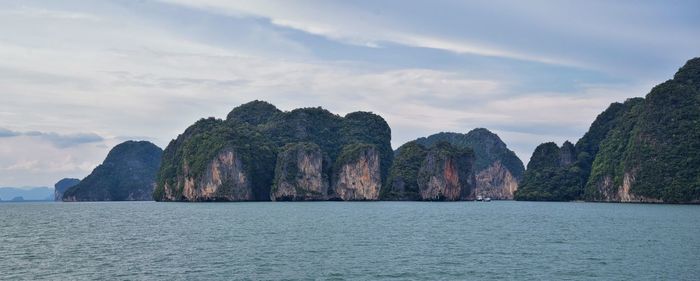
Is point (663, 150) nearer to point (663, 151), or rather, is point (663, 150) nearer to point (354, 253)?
point (663, 151)

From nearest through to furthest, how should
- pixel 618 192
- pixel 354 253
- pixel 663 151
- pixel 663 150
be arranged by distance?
pixel 354 253
pixel 663 151
pixel 663 150
pixel 618 192

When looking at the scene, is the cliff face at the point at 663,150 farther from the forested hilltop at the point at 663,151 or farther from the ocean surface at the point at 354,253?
the ocean surface at the point at 354,253

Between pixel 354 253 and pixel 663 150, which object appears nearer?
pixel 354 253

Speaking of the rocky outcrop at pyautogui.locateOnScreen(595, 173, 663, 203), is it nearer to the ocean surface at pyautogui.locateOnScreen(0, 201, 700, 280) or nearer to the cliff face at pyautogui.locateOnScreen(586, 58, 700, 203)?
the cliff face at pyautogui.locateOnScreen(586, 58, 700, 203)

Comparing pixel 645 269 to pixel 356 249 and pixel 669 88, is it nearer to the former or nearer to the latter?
pixel 356 249

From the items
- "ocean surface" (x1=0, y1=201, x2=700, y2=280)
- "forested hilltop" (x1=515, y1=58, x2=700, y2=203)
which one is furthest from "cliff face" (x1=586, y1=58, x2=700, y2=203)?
"ocean surface" (x1=0, y1=201, x2=700, y2=280)

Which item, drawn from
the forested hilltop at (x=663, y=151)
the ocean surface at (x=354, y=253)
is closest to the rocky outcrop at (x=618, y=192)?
the forested hilltop at (x=663, y=151)

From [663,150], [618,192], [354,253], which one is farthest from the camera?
[618,192]

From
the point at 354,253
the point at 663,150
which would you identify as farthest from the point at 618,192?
the point at 354,253

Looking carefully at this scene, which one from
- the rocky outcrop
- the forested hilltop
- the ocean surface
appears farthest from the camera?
the rocky outcrop

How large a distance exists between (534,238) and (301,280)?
110 ft


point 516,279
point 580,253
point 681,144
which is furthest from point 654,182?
point 516,279

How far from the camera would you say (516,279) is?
4125cm

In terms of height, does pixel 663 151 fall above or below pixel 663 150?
below
